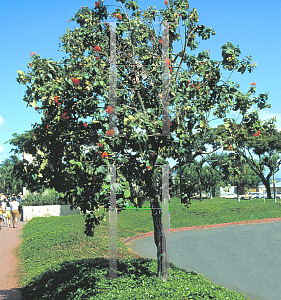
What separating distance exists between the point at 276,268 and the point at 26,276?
23.3ft

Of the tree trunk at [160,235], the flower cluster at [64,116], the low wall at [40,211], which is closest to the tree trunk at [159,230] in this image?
the tree trunk at [160,235]

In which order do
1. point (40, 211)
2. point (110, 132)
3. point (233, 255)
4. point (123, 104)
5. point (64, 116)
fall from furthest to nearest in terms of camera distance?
1. point (40, 211)
2. point (233, 255)
3. point (123, 104)
4. point (110, 132)
5. point (64, 116)

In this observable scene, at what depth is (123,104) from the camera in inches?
255

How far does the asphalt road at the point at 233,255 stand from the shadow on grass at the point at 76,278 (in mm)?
2246

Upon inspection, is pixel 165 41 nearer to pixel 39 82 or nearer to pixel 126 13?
pixel 126 13

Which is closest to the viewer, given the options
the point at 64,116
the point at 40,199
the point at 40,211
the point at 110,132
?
the point at 64,116

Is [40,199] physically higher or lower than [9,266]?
higher

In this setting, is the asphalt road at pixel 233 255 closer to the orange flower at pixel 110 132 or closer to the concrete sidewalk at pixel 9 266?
the concrete sidewalk at pixel 9 266

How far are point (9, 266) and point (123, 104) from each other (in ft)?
21.4

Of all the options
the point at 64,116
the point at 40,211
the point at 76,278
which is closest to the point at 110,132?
the point at 64,116

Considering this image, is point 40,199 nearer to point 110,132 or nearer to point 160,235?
point 160,235

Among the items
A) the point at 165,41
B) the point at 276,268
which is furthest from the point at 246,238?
the point at 165,41

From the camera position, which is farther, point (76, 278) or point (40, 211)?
point (40, 211)

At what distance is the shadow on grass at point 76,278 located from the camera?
646 centimetres
